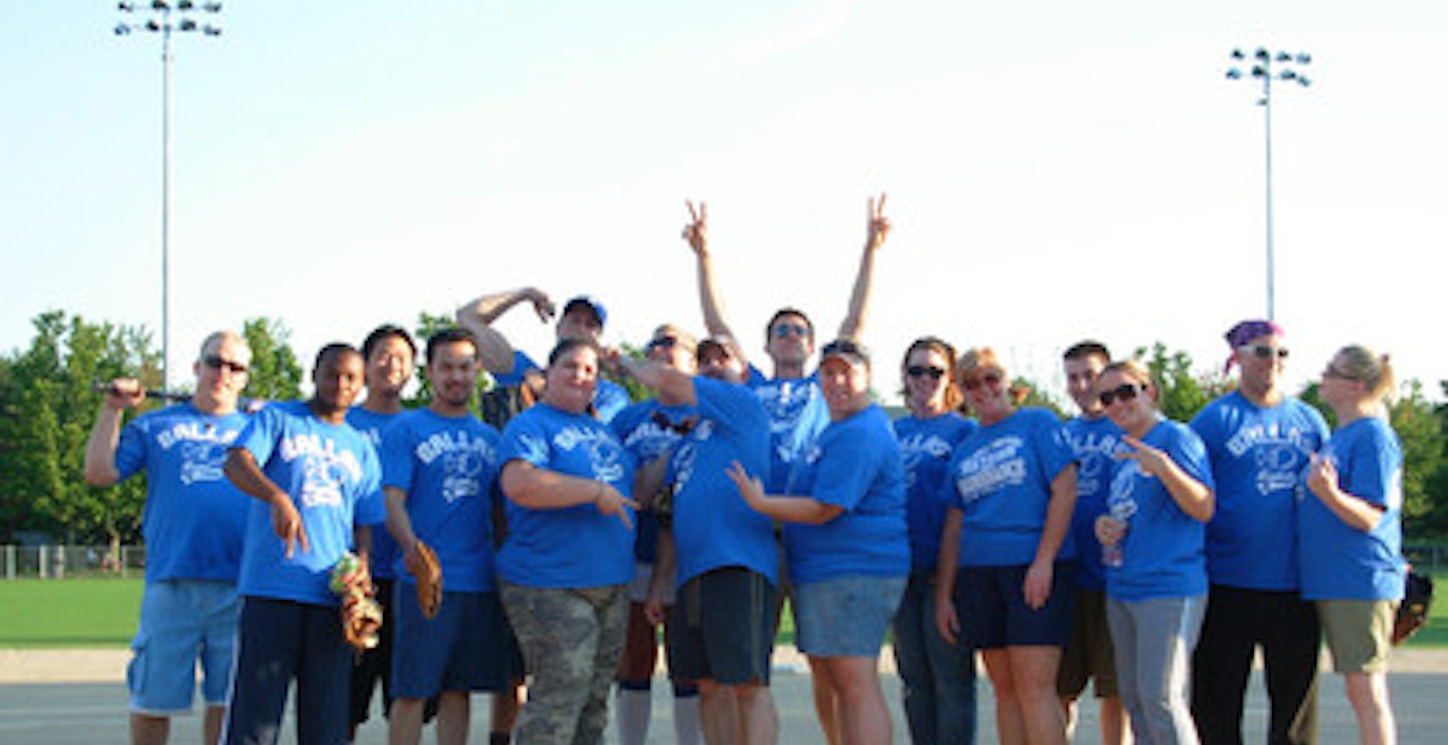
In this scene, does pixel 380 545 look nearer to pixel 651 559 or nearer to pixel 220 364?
pixel 220 364

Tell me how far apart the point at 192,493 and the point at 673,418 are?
2477 millimetres

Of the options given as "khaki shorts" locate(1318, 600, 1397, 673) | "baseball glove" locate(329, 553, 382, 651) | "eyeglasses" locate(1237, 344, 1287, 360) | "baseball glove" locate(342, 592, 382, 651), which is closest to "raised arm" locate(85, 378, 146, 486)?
"baseball glove" locate(329, 553, 382, 651)

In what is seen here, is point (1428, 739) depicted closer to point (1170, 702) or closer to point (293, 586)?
point (1170, 702)

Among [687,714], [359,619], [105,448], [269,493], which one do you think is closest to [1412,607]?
[687,714]

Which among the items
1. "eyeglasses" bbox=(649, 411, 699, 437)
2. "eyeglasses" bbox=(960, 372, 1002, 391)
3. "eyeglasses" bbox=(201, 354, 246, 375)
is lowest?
"eyeglasses" bbox=(649, 411, 699, 437)

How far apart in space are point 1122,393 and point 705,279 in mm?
2489

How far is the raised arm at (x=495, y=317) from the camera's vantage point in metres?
9.15

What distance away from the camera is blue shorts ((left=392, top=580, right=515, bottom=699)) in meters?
7.83

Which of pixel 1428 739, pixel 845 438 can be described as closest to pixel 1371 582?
pixel 845 438

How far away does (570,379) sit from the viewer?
774 centimetres

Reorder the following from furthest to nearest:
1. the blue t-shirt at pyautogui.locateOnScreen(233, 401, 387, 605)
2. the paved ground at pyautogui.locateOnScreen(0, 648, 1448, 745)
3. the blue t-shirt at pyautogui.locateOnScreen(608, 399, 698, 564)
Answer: the paved ground at pyautogui.locateOnScreen(0, 648, 1448, 745) → the blue t-shirt at pyautogui.locateOnScreen(608, 399, 698, 564) → the blue t-shirt at pyautogui.locateOnScreen(233, 401, 387, 605)

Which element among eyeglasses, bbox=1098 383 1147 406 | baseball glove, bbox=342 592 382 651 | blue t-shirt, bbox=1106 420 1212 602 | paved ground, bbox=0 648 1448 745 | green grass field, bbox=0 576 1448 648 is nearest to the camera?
baseball glove, bbox=342 592 382 651

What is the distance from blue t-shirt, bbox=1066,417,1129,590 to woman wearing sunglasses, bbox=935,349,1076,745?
1.37 feet

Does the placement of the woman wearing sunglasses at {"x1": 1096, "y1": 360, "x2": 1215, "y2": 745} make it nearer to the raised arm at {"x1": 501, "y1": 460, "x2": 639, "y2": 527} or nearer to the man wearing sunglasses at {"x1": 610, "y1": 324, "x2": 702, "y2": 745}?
the man wearing sunglasses at {"x1": 610, "y1": 324, "x2": 702, "y2": 745}
